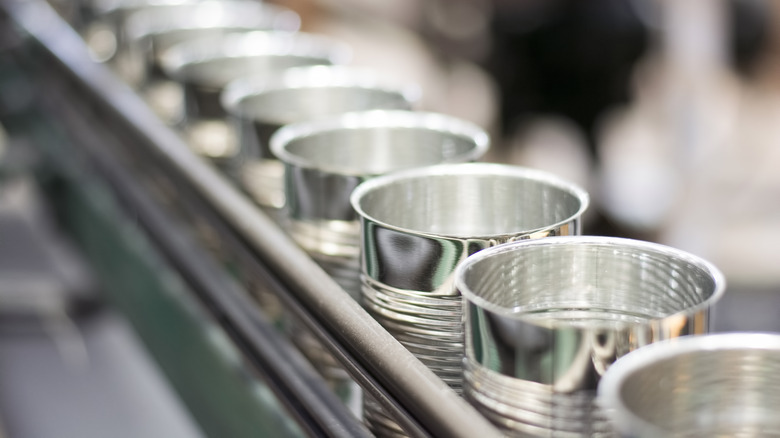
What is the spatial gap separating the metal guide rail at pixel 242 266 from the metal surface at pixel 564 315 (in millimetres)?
33

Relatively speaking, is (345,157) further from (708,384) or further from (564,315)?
(708,384)

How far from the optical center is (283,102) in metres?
1.08

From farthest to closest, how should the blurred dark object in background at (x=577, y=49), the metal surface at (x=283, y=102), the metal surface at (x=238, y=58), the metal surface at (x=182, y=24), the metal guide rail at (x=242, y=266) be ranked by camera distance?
the blurred dark object in background at (x=577, y=49)
the metal surface at (x=182, y=24)
the metal surface at (x=238, y=58)
the metal surface at (x=283, y=102)
the metal guide rail at (x=242, y=266)

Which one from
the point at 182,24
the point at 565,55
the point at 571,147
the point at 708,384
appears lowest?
the point at 571,147

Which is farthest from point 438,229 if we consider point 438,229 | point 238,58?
point 238,58

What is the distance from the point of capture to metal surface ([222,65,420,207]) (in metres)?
0.94

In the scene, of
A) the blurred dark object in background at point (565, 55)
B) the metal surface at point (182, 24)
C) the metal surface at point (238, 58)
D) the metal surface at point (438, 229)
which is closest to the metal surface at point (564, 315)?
the metal surface at point (438, 229)

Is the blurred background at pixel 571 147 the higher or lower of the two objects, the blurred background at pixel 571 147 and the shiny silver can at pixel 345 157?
the lower

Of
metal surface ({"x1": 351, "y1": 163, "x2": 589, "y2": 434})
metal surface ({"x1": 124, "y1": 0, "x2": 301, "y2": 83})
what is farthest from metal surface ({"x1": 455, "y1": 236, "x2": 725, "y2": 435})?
metal surface ({"x1": 124, "y1": 0, "x2": 301, "y2": 83})

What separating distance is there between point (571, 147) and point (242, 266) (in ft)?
12.5

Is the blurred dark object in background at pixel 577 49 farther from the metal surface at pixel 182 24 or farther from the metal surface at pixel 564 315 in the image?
the metal surface at pixel 564 315

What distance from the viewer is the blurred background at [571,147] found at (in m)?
1.92

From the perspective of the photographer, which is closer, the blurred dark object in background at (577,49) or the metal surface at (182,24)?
the metal surface at (182,24)

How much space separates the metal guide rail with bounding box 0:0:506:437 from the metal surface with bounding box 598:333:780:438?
0.26 ft
